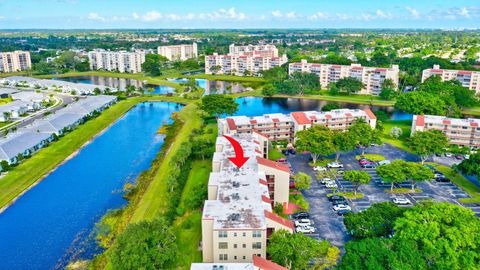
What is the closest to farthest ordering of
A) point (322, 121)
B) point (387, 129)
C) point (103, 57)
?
point (322, 121) → point (387, 129) → point (103, 57)

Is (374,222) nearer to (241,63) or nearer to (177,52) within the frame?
(241,63)

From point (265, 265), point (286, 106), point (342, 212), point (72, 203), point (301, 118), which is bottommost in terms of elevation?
point (72, 203)

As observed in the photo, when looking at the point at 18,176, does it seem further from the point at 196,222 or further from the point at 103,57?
the point at 103,57

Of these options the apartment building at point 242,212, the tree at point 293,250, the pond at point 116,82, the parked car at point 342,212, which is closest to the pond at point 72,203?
the apartment building at point 242,212

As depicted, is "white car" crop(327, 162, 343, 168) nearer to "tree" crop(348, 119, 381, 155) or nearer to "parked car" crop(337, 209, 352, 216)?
"tree" crop(348, 119, 381, 155)

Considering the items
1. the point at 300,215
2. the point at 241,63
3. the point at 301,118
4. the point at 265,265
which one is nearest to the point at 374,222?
the point at 300,215

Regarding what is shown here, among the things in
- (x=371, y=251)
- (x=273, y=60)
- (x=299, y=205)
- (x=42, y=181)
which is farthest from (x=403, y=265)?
(x=273, y=60)
